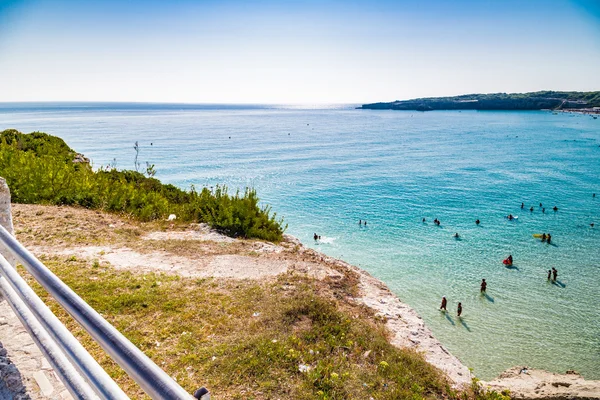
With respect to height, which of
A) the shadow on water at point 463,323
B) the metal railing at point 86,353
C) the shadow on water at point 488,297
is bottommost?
the shadow on water at point 463,323

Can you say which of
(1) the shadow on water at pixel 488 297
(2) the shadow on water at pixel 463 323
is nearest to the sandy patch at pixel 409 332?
(2) the shadow on water at pixel 463 323

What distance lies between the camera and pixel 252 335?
7.94 metres

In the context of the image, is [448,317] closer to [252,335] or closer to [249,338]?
[252,335]

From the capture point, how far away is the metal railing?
1.56m

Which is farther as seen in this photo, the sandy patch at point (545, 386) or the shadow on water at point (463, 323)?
the shadow on water at point (463, 323)

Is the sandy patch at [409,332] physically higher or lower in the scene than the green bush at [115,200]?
lower

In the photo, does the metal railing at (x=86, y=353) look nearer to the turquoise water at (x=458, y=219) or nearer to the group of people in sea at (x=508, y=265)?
the turquoise water at (x=458, y=219)

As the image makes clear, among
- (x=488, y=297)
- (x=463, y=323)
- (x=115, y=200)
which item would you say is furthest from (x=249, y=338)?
(x=488, y=297)

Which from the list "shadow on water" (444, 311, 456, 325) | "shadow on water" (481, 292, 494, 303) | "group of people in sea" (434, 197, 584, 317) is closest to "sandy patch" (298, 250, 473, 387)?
"shadow on water" (444, 311, 456, 325)

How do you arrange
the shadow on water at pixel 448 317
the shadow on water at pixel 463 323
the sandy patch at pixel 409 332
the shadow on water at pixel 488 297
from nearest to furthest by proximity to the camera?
the sandy patch at pixel 409 332 → the shadow on water at pixel 463 323 → the shadow on water at pixel 448 317 → the shadow on water at pixel 488 297

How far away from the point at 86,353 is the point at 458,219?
128 feet

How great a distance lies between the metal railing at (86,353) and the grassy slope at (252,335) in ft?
12.7

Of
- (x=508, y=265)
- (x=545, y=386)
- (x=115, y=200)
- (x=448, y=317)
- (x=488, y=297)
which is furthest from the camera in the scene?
(x=508, y=265)

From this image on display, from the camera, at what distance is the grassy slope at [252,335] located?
666cm
